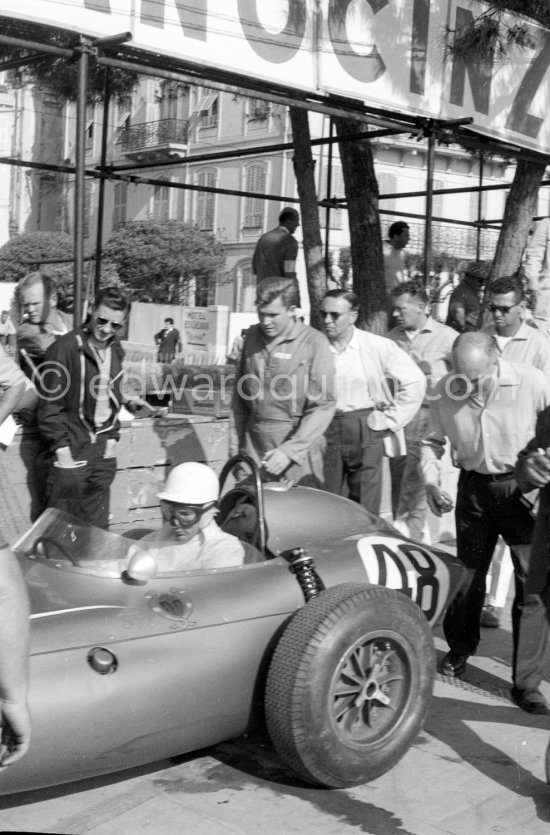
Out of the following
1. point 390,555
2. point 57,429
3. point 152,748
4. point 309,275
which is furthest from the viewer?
point 309,275

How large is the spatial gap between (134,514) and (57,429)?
109 cm

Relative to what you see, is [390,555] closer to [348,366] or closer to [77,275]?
[348,366]

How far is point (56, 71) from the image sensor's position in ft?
31.9

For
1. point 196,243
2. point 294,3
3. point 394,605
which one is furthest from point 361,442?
point 196,243

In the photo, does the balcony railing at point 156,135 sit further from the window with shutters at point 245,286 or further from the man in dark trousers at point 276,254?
the man in dark trousers at point 276,254

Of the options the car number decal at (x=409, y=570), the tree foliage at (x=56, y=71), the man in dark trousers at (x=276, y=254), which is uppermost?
the tree foliage at (x=56, y=71)

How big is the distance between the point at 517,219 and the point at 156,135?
32442 millimetres

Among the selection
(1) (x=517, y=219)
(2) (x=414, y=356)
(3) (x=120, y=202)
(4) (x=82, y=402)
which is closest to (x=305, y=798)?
(4) (x=82, y=402)

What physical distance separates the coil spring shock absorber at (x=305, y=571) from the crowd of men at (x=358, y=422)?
223 mm

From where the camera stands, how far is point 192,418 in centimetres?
693

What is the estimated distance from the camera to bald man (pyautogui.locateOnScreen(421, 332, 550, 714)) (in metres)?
4.88

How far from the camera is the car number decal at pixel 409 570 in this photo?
14.5ft

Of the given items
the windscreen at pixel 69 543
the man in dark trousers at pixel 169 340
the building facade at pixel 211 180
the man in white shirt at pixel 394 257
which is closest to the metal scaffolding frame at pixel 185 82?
the man in white shirt at pixel 394 257

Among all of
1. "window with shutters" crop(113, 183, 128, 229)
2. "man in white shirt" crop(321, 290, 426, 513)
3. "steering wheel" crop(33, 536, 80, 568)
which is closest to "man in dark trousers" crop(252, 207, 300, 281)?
"man in white shirt" crop(321, 290, 426, 513)
